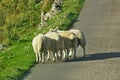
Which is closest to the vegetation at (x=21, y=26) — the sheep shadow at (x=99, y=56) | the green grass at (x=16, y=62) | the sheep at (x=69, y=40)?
the green grass at (x=16, y=62)

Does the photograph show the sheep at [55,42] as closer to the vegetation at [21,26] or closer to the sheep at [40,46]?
the sheep at [40,46]

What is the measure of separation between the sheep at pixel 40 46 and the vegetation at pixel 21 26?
1.33ft

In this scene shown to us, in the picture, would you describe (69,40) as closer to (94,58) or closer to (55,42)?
(55,42)

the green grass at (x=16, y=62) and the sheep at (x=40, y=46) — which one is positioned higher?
the sheep at (x=40, y=46)

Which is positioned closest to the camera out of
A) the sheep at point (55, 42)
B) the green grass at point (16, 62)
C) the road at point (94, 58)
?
the road at point (94, 58)

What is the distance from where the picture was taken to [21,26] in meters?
38.7

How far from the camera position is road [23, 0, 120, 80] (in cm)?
1789

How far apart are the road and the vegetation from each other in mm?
639

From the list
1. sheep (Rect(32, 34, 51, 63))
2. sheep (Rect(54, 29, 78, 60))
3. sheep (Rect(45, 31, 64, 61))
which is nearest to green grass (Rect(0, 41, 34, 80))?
sheep (Rect(32, 34, 51, 63))

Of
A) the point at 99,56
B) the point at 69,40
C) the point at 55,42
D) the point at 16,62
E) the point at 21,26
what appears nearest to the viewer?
the point at 55,42

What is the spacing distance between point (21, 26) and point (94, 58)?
18.1 meters

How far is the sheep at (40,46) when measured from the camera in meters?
20.0

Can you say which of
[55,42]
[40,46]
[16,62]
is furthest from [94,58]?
[16,62]

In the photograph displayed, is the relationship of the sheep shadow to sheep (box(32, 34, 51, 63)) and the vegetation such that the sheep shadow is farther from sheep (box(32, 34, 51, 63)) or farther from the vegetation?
the vegetation
